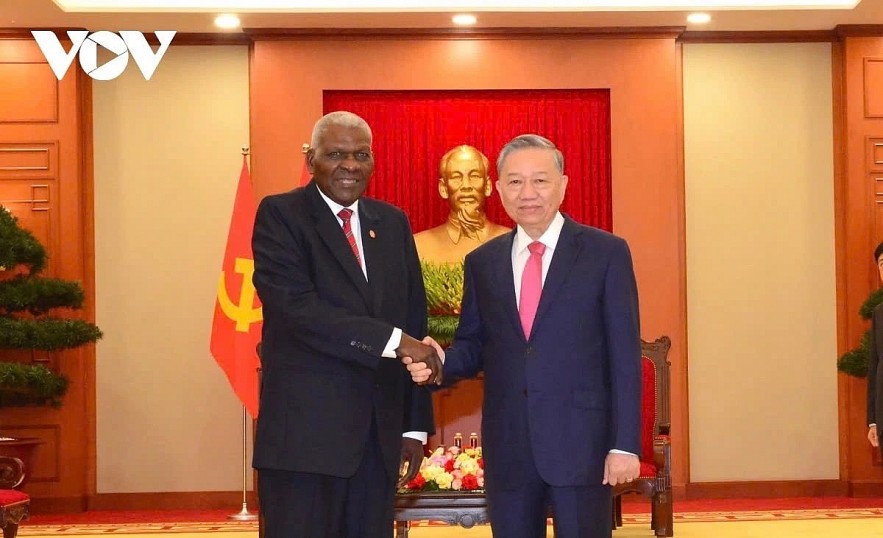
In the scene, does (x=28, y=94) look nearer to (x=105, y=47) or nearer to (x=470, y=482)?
(x=105, y=47)

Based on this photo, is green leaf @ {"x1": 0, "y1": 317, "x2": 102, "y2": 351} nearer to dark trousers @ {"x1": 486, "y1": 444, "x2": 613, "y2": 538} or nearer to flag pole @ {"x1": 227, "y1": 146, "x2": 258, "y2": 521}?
flag pole @ {"x1": 227, "y1": 146, "x2": 258, "y2": 521}

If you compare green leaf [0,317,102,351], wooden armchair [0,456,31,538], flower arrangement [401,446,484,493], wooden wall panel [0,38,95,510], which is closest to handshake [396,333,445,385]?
flower arrangement [401,446,484,493]

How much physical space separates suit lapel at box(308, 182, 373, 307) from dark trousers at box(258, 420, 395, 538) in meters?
0.36

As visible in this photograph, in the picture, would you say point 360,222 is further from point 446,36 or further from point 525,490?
point 446,36

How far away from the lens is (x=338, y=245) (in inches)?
117

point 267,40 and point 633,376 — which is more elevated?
point 267,40

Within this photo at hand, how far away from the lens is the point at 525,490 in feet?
9.57

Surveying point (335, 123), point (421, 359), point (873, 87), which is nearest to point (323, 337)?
point (421, 359)

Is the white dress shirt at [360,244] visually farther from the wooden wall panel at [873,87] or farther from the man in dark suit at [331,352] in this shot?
the wooden wall panel at [873,87]

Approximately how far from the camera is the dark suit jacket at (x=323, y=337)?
2.88 meters

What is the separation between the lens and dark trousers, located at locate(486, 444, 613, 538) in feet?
9.46

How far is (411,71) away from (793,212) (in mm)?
2628

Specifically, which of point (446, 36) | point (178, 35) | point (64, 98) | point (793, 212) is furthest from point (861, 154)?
point (64, 98)

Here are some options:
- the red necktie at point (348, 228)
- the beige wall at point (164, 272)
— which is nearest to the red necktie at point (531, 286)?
the red necktie at point (348, 228)
